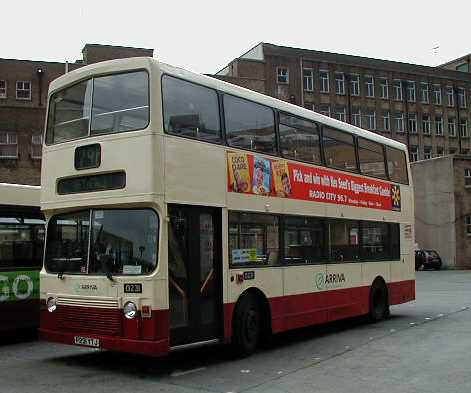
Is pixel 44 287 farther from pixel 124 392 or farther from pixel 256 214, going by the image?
pixel 256 214

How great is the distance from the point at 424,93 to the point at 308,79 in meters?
15.4

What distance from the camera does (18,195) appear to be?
12133mm

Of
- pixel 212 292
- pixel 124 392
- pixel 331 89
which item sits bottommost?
pixel 124 392

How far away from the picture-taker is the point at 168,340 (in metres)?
8.48

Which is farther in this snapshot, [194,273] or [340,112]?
[340,112]

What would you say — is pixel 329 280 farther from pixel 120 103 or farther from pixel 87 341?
pixel 120 103

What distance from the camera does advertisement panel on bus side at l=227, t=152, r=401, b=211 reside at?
34.1ft

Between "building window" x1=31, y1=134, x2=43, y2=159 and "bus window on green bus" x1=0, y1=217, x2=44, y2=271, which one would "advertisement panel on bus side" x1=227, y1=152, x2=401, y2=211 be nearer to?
"bus window on green bus" x1=0, y1=217, x2=44, y2=271

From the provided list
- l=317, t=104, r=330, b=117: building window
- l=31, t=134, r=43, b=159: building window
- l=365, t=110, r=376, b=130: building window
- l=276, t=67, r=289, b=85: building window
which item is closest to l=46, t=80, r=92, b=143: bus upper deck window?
l=31, t=134, r=43, b=159: building window

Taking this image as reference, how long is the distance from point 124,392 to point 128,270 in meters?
1.67

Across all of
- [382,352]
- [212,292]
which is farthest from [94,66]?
[382,352]

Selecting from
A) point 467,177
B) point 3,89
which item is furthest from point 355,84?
point 3,89

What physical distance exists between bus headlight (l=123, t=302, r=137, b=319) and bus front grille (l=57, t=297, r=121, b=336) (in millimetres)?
114

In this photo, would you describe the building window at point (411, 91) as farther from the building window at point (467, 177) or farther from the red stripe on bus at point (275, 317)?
the red stripe on bus at point (275, 317)
